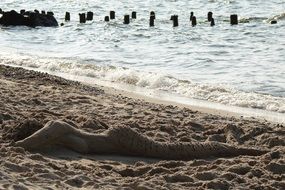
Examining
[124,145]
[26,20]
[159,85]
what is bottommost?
[26,20]

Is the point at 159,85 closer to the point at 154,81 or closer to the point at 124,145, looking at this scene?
the point at 154,81

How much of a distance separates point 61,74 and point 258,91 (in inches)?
177

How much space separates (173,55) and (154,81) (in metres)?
3.97

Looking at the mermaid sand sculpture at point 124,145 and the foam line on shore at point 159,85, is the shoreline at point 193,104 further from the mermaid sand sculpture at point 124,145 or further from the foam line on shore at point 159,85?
the mermaid sand sculpture at point 124,145

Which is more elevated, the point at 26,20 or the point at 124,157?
the point at 124,157

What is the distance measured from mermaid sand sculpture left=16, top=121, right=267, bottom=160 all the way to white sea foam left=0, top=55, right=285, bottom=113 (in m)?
3.68

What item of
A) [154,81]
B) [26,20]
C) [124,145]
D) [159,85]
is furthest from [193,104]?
[26,20]

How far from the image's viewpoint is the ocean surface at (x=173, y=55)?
11.9 m

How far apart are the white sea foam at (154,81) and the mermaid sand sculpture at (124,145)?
3679 millimetres

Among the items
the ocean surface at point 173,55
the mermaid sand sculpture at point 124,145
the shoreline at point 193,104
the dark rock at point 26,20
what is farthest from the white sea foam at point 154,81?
the dark rock at point 26,20

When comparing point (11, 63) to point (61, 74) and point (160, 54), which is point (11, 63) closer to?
point (61, 74)

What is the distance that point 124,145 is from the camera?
6.80 metres

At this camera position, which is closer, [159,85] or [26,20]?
[159,85]

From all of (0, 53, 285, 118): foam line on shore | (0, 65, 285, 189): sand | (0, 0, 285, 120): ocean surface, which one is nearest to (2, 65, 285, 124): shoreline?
(0, 53, 285, 118): foam line on shore
